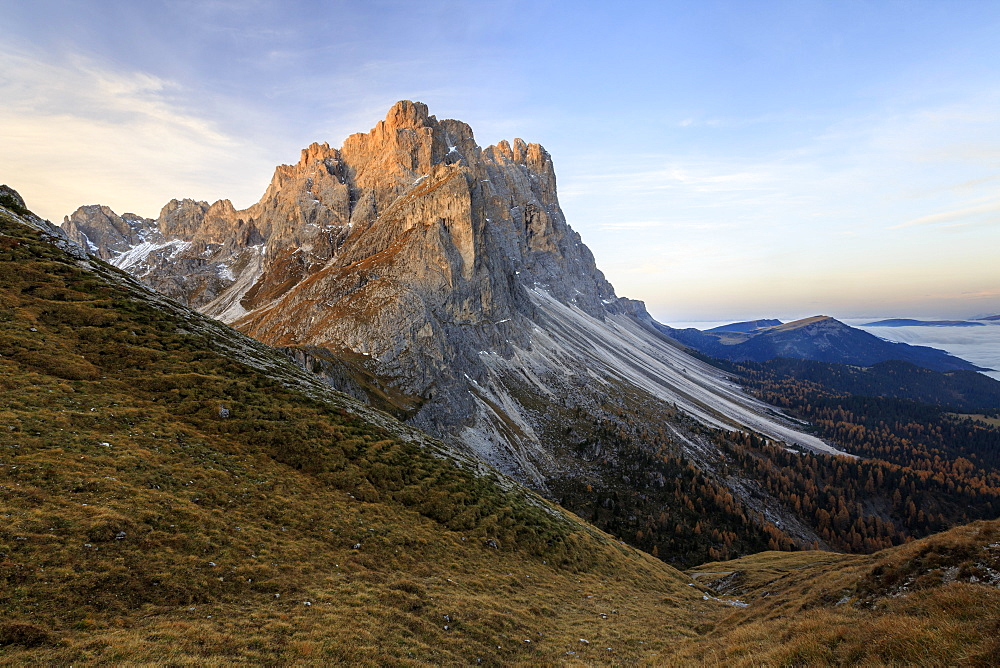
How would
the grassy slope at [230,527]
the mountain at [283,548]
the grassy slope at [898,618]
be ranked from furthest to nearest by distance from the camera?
1. the grassy slope at [230,527]
2. the mountain at [283,548]
3. the grassy slope at [898,618]

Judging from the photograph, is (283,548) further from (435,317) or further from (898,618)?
(435,317)

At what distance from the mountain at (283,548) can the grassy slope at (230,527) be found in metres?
0.12

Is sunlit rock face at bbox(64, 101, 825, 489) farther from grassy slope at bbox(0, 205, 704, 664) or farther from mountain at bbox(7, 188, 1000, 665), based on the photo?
grassy slope at bbox(0, 205, 704, 664)

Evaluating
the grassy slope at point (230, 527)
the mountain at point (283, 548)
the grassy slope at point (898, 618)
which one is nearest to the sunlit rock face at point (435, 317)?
the mountain at point (283, 548)

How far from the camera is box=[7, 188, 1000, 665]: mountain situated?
473 inches

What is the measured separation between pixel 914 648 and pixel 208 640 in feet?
64.9

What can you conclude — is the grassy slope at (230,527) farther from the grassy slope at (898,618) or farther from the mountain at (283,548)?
the grassy slope at (898,618)

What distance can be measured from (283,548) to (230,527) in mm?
2741

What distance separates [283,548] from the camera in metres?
19.2

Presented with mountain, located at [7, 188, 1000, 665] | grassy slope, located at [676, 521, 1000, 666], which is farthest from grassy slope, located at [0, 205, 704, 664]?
grassy slope, located at [676, 521, 1000, 666]

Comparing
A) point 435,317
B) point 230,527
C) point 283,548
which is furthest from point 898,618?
point 435,317

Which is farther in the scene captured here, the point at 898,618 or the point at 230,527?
the point at 230,527

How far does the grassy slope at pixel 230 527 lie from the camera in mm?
12844

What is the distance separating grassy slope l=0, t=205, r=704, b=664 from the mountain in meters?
0.12
